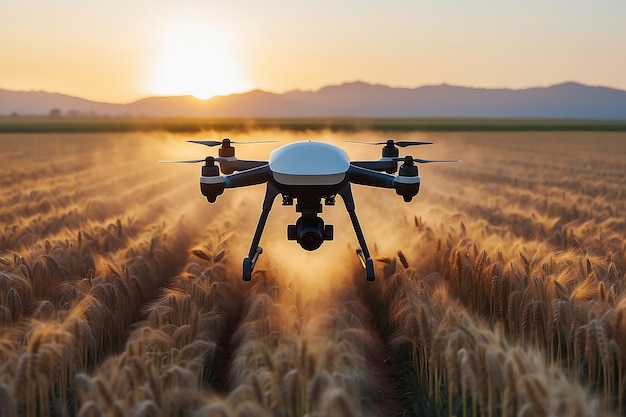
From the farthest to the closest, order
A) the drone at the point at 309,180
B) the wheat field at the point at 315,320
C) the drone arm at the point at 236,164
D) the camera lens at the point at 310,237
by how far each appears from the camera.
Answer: the drone arm at the point at 236,164 < the camera lens at the point at 310,237 < the drone at the point at 309,180 < the wheat field at the point at 315,320

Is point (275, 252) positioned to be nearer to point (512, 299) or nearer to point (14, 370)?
point (512, 299)

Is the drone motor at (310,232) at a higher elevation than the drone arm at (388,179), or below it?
below

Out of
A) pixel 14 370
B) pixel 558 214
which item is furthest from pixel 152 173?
pixel 14 370

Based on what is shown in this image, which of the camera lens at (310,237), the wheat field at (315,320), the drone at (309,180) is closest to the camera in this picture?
the wheat field at (315,320)

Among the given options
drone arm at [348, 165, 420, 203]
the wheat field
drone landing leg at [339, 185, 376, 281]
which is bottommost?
the wheat field

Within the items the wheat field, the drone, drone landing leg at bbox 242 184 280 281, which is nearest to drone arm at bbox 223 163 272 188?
the drone

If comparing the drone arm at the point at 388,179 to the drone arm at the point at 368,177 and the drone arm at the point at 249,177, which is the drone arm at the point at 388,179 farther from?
the drone arm at the point at 249,177

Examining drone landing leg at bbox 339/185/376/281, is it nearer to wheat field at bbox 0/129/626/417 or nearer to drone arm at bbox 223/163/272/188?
wheat field at bbox 0/129/626/417

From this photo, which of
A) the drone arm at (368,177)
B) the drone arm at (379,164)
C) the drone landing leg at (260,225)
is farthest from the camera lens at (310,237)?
the drone arm at (379,164)

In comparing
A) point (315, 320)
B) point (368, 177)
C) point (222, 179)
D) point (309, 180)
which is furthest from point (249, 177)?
point (315, 320)
